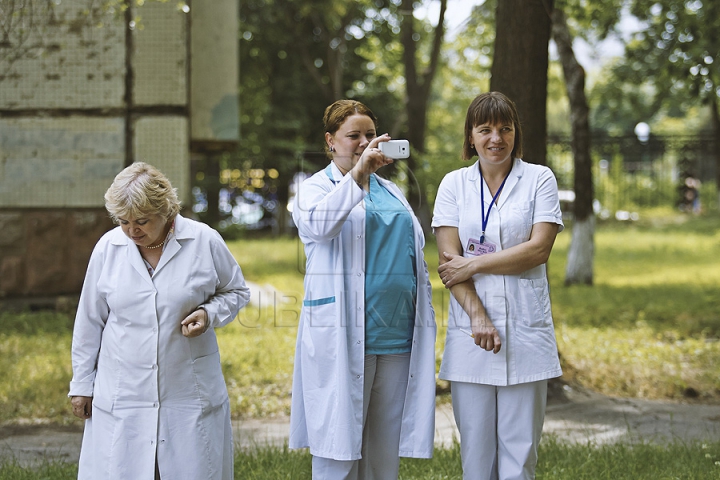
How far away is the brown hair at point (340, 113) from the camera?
3.54m

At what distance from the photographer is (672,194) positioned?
2586 centimetres

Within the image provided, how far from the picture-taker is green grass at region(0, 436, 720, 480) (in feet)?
15.1

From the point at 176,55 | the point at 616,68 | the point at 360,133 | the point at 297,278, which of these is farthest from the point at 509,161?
the point at 616,68

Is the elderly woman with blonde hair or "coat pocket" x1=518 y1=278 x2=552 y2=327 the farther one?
"coat pocket" x1=518 y1=278 x2=552 y2=327

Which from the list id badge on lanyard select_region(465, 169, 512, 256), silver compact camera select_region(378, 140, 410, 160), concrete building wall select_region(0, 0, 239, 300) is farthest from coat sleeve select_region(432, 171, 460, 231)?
concrete building wall select_region(0, 0, 239, 300)

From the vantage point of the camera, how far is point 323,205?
3.37m

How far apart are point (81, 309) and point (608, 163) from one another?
23.5 m

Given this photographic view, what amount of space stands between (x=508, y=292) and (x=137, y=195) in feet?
5.21

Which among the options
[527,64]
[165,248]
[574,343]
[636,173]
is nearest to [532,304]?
[165,248]

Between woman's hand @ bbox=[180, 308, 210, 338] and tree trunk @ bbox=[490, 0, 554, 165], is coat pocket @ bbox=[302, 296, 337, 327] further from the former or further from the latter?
tree trunk @ bbox=[490, 0, 554, 165]

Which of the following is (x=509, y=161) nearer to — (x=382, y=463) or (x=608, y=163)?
(x=382, y=463)

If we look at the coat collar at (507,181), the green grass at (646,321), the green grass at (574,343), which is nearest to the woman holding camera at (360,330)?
the coat collar at (507,181)

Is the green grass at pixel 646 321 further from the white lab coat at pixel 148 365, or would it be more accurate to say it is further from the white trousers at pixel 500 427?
the white lab coat at pixel 148 365

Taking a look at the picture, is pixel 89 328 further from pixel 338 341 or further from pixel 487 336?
pixel 487 336
